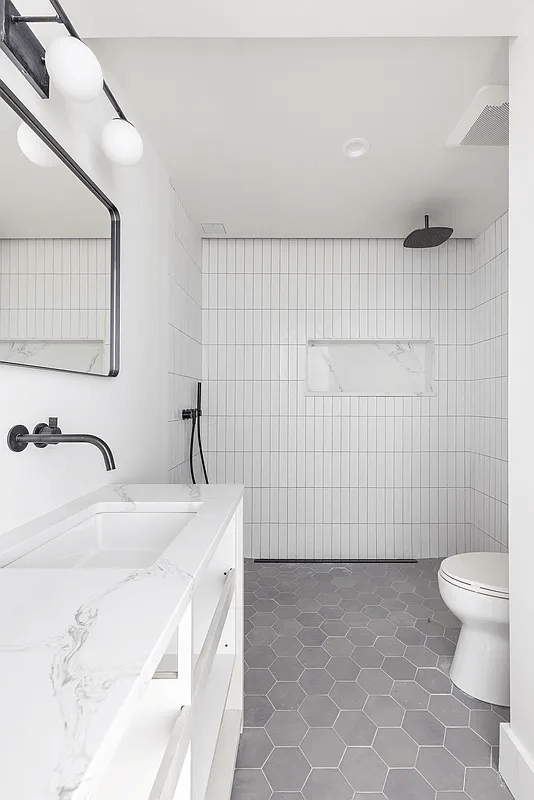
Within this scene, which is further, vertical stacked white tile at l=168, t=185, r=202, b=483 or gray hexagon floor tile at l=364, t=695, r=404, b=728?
vertical stacked white tile at l=168, t=185, r=202, b=483

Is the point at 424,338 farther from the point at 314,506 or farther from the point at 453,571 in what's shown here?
the point at 453,571

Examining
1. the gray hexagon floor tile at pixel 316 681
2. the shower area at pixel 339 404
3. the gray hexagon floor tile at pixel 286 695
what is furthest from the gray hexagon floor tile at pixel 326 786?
the shower area at pixel 339 404

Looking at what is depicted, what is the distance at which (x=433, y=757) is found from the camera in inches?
68.1

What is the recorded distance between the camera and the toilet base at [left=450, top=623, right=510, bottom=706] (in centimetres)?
204

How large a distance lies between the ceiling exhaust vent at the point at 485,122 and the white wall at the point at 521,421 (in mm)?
346

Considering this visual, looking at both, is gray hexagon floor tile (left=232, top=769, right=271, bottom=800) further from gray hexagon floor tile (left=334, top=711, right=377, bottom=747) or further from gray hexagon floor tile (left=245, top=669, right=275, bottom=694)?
gray hexagon floor tile (left=245, top=669, right=275, bottom=694)

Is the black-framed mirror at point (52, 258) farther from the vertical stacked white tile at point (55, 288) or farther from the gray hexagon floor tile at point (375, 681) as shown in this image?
the gray hexagon floor tile at point (375, 681)

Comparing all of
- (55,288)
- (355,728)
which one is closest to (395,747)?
(355,728)

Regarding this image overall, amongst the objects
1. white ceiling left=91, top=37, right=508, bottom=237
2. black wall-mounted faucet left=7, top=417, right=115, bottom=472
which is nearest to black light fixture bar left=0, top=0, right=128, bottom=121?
white ceiling left=91, top=37, right=508, bottom=237

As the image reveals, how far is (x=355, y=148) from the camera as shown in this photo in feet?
8.04

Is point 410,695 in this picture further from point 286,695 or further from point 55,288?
point 55,288

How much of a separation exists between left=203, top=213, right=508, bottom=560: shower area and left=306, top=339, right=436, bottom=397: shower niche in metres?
0.07

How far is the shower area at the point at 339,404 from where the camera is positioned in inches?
150

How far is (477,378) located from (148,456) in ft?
7.90
